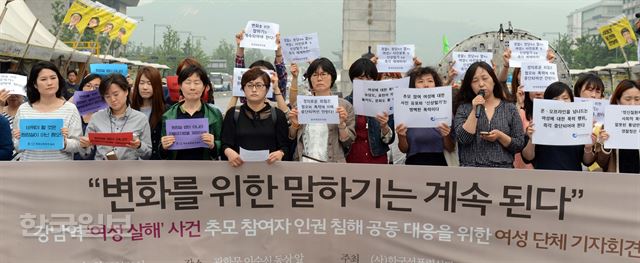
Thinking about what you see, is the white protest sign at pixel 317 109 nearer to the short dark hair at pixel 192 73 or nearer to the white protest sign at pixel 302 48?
the short dark hair at pixel 192 73

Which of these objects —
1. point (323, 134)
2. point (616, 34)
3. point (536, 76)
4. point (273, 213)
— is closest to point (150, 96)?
point (323, 134)

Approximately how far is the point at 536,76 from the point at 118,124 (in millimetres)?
3628

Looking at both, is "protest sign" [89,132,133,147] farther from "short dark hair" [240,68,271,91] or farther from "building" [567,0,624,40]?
"building" [567,0,624,40]

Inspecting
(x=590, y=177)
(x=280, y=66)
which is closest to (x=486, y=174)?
(x=590, y=177)

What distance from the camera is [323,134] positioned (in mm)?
5250

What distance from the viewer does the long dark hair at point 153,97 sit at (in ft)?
18.0

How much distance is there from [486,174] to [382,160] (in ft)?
3.93

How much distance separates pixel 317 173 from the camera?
4629 mm

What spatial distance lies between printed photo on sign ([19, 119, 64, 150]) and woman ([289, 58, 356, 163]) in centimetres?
166

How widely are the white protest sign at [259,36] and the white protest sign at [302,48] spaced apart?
0.22 meters

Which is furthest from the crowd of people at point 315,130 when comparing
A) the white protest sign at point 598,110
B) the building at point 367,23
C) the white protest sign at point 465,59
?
the building at point 367,23

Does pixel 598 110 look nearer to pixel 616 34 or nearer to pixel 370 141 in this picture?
pixel 370 141

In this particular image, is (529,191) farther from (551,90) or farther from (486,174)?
(551,90)

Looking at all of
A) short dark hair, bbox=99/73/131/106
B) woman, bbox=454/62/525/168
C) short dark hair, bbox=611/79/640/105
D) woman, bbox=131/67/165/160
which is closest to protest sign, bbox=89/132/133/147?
short dark hair, bbox=99/73/131/106
